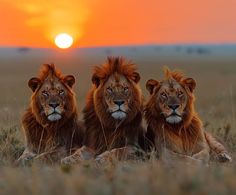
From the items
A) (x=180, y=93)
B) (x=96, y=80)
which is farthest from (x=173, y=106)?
(x=96, y=80)

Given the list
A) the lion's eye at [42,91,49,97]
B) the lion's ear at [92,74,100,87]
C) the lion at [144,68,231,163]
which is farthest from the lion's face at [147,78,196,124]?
the lion's eye at [42,91,49,97]

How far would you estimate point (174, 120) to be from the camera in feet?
26.5

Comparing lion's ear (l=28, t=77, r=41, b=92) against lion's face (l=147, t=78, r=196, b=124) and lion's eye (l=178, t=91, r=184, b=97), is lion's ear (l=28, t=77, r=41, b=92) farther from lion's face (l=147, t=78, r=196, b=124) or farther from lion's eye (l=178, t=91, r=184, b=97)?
lion's eye (l=178, t=91, r=184, b=97)

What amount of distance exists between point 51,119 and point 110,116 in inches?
27.3

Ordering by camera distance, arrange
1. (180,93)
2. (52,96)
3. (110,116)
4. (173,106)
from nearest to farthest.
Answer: (173,106)
(180,93)
(110,116)
(52,96)

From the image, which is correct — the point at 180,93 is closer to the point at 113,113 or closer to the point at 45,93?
the point at 113,113

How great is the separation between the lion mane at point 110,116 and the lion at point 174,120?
16 centimetres

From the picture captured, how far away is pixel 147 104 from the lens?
837 centimetres

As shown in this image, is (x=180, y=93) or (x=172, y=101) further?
(x=180, y=93)

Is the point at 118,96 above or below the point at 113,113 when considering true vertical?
above

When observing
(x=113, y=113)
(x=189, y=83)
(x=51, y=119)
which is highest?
(x=189, y=83)

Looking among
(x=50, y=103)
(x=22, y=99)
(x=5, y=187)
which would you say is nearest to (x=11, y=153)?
(x=50, y=103)

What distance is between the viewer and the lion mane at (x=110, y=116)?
8.36 meters

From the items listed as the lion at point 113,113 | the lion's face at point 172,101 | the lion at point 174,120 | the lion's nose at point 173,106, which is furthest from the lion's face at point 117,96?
the lion's nose at point 173,106
